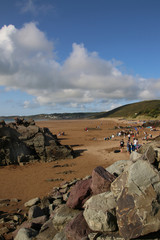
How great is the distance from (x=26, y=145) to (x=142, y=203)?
21097 millimetres

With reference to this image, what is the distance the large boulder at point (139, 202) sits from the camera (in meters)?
5.11

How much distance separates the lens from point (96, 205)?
6.23 m

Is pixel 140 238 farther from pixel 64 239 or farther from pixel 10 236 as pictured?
pixel 10 236

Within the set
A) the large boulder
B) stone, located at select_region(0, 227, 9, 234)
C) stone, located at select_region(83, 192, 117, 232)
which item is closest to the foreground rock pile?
stone, located at select_region(0, 227, 9, 234)

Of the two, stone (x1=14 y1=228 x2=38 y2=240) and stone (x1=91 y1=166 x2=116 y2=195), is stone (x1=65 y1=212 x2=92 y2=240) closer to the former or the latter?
stone (x1=91 y1=166 x2=116 y2=195)

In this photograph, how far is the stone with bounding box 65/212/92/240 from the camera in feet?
19.8

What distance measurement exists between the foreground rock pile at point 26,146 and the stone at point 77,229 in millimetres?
17189

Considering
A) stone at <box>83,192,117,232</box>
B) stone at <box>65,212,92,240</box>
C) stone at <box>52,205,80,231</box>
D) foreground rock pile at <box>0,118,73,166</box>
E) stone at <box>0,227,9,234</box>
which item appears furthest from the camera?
foreground rock pile at <box>0,118,73,166</box>

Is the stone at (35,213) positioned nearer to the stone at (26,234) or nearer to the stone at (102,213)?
the stone at (26,234)

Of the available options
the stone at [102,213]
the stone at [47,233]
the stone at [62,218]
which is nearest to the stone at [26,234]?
the stone at [47,233]

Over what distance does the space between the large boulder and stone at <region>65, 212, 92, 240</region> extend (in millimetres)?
1379

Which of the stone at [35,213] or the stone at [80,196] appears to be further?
the stone at [35,213]

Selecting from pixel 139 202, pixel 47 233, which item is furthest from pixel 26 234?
pixel 139 202

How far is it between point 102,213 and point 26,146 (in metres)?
20.0
